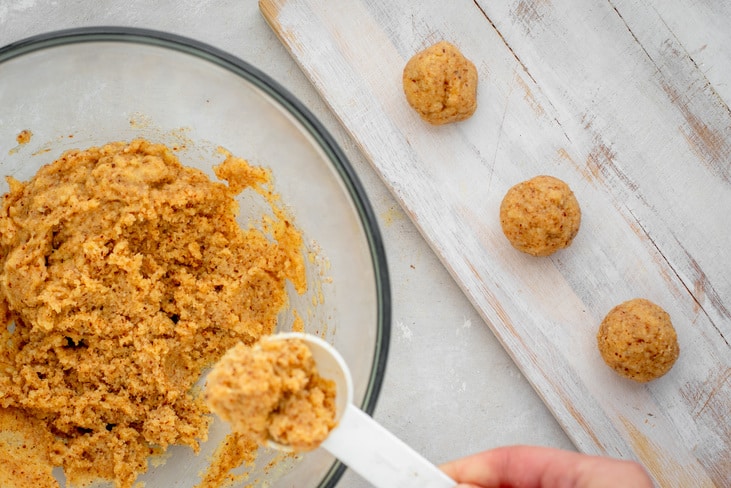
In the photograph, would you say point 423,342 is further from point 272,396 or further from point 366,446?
point 272,396

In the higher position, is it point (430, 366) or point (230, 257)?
point (230, 257)

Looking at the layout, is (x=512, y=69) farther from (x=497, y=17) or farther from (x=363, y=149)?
(x=363, y=149)

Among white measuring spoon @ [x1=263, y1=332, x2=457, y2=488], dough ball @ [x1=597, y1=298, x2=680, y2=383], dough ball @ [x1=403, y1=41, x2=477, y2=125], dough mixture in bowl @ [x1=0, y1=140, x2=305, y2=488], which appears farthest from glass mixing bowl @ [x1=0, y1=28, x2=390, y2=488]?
dough ball @ [x1=597, y1=298, x2=680, y2=383]

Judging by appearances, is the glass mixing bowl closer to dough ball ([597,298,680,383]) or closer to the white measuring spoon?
the white measuring spoon

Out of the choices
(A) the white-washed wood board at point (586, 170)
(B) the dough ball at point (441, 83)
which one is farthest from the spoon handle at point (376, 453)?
(B) the dough ball at point (441, 83)

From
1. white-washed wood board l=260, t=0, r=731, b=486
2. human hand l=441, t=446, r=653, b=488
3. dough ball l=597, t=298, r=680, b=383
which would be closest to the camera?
human hand l=441, t=446, r=653, b=488

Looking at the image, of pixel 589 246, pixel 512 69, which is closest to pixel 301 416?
pixel 589 246
